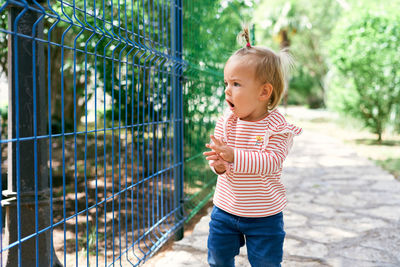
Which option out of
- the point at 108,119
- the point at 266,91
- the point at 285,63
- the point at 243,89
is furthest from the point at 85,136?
the point at 108,119

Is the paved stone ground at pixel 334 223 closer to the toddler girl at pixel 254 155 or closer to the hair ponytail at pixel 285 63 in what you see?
the toddler girl at pixel 254 155

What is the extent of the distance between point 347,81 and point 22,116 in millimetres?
9618

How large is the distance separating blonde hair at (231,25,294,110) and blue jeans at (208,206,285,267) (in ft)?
1.87

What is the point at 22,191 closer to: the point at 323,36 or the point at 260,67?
the point at 260,67

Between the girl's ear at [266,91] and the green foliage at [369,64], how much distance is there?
8255 mm

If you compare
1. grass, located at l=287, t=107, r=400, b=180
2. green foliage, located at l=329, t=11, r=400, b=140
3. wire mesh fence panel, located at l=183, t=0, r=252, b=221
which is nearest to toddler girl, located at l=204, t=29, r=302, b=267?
wire mesh fence panel, located at l=183, t=0, r=252, b=221

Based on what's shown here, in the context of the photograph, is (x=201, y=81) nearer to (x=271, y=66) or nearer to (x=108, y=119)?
(x=108, y=119)

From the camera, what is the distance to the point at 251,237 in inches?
78.1

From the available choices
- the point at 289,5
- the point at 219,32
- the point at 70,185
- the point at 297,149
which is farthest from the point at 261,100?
the point at 289,5

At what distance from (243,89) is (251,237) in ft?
2.36

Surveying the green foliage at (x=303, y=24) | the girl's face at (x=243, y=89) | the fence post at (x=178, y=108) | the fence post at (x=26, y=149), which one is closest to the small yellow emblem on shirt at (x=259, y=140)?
the girl's face at (x=243, y=89)

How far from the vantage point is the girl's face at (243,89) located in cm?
187

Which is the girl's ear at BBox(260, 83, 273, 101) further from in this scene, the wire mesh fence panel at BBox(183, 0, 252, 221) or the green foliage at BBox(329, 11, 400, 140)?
the green foliage at BBox(329, 11, 400, 140)

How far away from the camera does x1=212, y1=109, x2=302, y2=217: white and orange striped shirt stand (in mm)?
1875
